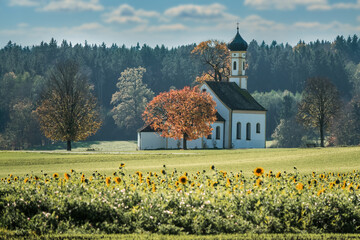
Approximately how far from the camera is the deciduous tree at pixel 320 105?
86062 mm

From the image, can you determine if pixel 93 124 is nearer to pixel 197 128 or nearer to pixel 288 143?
pixel 197 128

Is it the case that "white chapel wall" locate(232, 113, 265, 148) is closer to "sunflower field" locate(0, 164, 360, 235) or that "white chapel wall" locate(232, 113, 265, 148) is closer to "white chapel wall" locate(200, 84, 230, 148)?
"white chapel wall" locate(200, 84, 230, 148)

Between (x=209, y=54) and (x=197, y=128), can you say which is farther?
(x=209, y=54)

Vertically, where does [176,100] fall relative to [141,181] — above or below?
above

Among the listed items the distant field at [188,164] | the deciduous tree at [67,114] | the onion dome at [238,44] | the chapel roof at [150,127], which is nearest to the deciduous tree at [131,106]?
the onion dome at [238,44]

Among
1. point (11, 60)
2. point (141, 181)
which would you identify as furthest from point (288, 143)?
point (141, 181)

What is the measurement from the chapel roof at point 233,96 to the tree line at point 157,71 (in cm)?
4911

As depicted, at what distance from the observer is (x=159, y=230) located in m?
14.9

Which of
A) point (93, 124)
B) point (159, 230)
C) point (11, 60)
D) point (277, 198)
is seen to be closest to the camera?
point (159, 230)

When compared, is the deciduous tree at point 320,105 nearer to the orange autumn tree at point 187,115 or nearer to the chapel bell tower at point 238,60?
the chapel bell tower at point 238,60

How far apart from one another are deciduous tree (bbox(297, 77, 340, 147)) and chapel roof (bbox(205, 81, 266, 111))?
1109 cm

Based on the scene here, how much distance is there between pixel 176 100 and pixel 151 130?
19.3 ft

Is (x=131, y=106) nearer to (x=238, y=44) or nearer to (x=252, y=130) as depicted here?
(x=238, y=44)

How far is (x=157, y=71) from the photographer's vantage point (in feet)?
551
